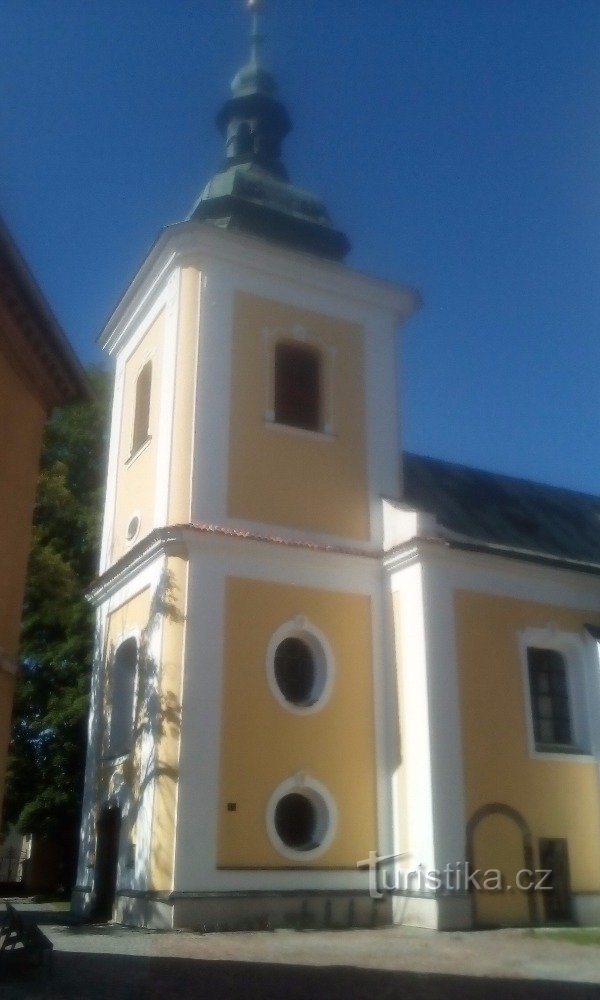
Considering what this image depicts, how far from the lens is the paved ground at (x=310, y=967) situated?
25.4 feet

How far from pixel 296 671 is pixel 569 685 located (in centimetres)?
441

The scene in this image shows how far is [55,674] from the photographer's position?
1864cm

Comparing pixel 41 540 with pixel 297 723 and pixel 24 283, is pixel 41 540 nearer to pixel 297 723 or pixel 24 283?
pixel 297 723

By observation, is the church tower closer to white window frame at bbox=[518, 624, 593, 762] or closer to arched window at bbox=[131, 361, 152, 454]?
arched window at bbox=[131, 361, 152, 454]

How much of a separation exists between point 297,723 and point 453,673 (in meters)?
2.38

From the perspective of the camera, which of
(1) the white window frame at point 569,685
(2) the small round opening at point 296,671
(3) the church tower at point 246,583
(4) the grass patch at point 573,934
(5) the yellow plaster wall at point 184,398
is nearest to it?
(4) the grass patch at point 573,934

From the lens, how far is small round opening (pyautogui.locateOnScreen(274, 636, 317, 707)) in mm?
13828

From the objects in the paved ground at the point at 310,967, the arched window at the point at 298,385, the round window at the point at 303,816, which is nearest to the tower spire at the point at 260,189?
the arched window at the point at 298,385

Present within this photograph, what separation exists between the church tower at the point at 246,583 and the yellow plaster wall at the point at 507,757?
1.18 metres

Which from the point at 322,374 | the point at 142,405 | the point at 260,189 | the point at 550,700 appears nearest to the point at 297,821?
the point at 550,700

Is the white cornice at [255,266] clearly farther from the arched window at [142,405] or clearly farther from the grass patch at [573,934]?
the grass patch at [573,934]

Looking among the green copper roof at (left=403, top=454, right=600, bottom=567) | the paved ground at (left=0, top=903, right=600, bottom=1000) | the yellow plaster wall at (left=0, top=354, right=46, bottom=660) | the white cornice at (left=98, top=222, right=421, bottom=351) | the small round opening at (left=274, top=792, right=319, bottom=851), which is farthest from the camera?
the white cornice at (left=98, top=222, right=421, bottom=351)

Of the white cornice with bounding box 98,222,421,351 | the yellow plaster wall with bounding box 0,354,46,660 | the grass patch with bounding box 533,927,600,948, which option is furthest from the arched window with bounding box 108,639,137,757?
the grass patch with bounding box 533,927,600,948

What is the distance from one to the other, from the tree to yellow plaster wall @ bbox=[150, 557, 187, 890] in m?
3.93
